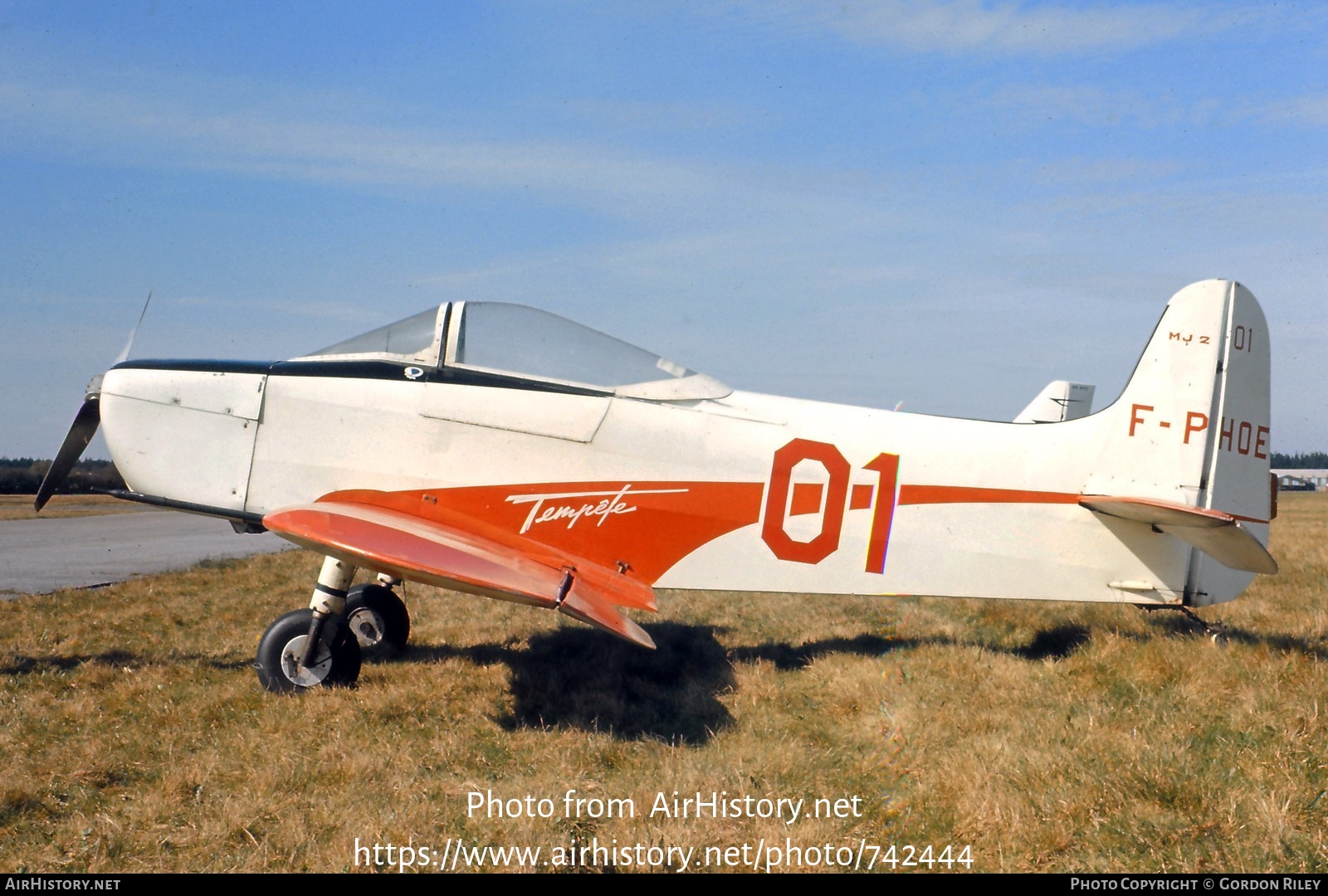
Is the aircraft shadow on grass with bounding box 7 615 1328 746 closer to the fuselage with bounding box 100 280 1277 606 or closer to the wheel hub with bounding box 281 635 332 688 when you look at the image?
the fuselage with bounding box 100 280 1277 606

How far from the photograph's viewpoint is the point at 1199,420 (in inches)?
241

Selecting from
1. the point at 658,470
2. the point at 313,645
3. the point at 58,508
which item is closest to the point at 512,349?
the point at 658,470

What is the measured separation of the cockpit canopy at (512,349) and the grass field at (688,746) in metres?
2.03

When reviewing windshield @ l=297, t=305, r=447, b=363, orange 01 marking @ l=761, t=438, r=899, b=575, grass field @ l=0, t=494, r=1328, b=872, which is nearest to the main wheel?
grass field @ l=0, t=494, r=1328, b=872

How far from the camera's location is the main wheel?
17.4 ft

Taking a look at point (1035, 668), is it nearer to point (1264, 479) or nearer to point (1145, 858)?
point (1264, 479)

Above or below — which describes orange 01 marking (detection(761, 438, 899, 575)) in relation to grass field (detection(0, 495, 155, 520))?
above

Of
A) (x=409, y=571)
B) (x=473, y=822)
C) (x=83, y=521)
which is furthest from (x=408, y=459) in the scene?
(x=83, y=521)

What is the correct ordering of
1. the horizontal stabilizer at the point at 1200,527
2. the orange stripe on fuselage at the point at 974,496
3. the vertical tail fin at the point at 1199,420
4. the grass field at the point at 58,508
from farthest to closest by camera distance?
the grass field at the point at 58,508 → the vertical tail fin at the point at 1199,420 → the orange stripe on fuselage at the point at 974,496 → the horizontal stabilizer at the point at 1200,527

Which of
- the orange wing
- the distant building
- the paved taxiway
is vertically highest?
the distant building

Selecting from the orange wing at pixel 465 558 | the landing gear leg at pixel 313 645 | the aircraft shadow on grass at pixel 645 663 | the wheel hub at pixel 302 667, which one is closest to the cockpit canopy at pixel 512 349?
the orange wing at pixel 465 558

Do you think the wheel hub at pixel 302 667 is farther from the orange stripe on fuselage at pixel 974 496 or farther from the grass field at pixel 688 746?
the orange stripe on fuselage at pixel 974 496

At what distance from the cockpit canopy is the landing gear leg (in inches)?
55.1

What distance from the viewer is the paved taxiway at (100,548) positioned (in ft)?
35.1
